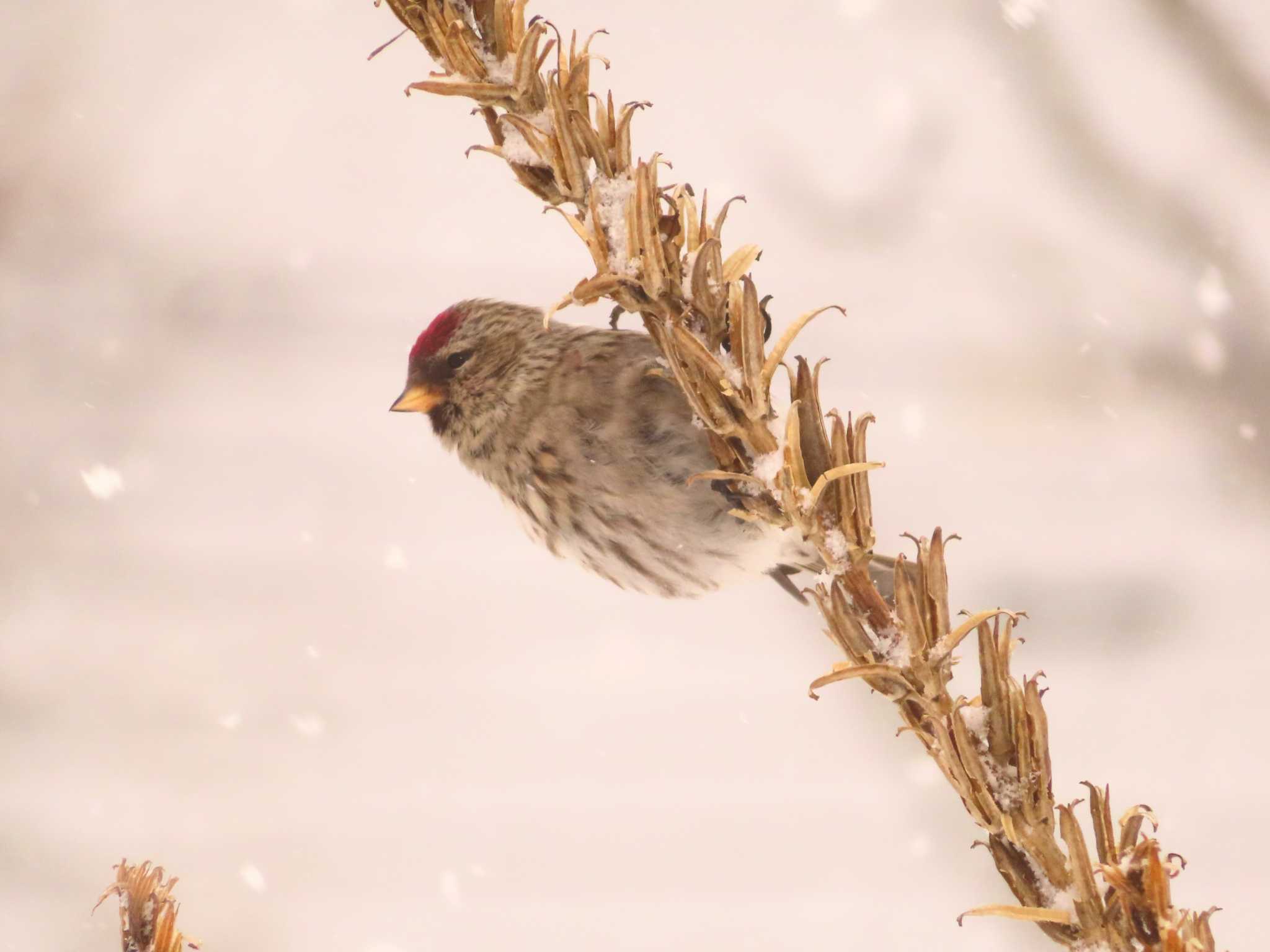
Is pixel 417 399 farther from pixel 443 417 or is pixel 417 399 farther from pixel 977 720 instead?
pixel 977 720

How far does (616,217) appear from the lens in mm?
553

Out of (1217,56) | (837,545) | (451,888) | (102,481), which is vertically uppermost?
(102,481)

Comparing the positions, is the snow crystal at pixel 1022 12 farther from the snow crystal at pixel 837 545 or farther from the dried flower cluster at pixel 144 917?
the dried flower cluster at pixel 144 917

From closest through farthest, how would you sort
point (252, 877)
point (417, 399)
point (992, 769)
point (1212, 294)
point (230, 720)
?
point (992, 769)
point (417, 399)
point (1212, 294)
point (252, 877)
point (230, 720)

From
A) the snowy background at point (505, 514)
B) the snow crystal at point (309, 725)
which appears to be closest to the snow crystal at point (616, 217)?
the snowy background at point (505, 514)

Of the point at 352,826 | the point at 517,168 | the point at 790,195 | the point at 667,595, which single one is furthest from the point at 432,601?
the point at 517,168

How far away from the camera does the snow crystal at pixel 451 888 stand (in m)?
2.62

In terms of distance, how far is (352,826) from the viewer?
9.16ft

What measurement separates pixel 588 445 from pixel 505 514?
967 mm

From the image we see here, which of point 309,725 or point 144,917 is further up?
point 309,725

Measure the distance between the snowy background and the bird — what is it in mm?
840

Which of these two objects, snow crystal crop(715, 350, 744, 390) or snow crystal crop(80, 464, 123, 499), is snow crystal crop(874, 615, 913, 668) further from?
snow crystal crop(80, 464, 123, 499)

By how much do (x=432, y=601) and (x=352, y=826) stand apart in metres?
0.63

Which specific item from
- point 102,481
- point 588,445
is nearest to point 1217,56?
point 588,445
